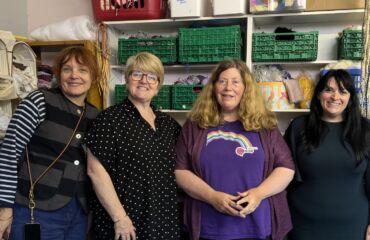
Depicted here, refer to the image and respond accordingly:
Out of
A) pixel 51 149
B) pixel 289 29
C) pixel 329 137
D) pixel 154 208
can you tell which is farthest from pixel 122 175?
pixel 289 29

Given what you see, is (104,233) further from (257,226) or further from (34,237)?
(257,226)

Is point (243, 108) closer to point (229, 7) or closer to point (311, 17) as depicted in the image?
point (229, 7)

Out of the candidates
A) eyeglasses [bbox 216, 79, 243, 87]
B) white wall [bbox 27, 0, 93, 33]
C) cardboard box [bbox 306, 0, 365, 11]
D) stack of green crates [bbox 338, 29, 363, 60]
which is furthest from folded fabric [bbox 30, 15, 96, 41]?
stack of green crates [bbox 338, 29, 363, 60]

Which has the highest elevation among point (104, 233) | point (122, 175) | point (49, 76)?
point (49, 76)

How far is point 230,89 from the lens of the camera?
155 centimetres

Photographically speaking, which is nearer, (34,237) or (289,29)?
(34,237)

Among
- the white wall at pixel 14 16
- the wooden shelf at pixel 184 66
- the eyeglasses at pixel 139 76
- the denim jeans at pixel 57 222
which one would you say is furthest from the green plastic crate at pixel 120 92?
the denim jeans at pixel 57 222

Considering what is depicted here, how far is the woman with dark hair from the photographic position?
1609 millimetres

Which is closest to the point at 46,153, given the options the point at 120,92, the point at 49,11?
the point at 120,92

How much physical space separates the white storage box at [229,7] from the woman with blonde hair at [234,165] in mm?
852

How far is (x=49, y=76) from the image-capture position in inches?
98.3

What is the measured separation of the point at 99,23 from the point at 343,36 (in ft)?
5.98

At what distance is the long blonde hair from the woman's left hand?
0.30m

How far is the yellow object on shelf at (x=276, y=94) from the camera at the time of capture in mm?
2432
